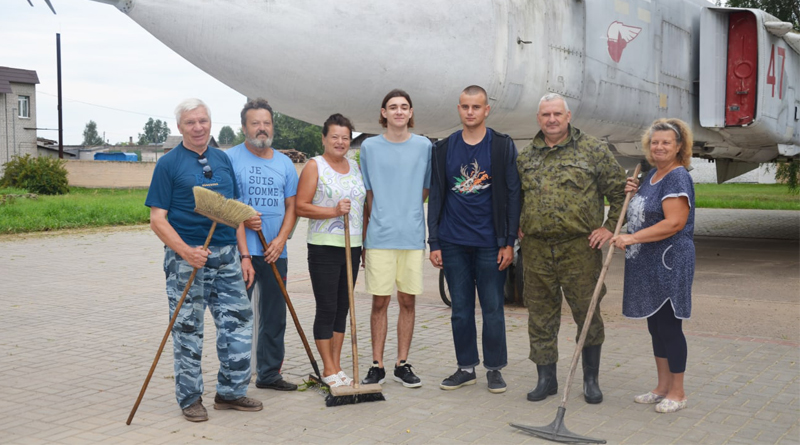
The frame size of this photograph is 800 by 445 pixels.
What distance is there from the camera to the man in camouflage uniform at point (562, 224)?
13.7 ft

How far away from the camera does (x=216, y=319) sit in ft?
13.5

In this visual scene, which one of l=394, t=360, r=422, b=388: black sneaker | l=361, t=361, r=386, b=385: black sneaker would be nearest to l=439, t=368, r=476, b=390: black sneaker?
l=394, t=360, r=422, b=388: black sneaker

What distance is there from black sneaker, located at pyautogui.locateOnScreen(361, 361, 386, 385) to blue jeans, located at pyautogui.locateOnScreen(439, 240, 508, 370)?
1.52 feet

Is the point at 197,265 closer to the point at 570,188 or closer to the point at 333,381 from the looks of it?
the point at 333,381

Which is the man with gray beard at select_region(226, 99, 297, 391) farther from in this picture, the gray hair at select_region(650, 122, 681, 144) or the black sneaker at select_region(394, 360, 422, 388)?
the gray hair at select_region(650, 122, 681, 144)

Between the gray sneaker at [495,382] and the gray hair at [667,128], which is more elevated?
the gray hair at [667,128]

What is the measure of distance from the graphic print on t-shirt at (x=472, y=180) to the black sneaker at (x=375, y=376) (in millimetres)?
1140

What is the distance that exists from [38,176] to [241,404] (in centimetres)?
2854

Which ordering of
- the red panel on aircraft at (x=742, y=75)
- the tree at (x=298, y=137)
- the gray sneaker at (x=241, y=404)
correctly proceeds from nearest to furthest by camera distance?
the gray sneaker at (x=241, y=404) → the red panel on aircraft at (x=742, y=75) → the tree at (x=298, y=137)

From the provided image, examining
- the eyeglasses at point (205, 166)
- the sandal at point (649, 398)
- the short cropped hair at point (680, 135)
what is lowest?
the sandal at point (649, 398)

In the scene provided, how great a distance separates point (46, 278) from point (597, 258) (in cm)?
734

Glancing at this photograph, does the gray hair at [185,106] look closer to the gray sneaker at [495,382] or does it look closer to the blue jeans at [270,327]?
the blue jeans at [270,327]

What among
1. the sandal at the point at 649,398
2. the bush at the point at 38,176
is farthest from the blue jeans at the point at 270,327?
the bush at the point at 38,176

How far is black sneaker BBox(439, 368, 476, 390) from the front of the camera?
4484mm
